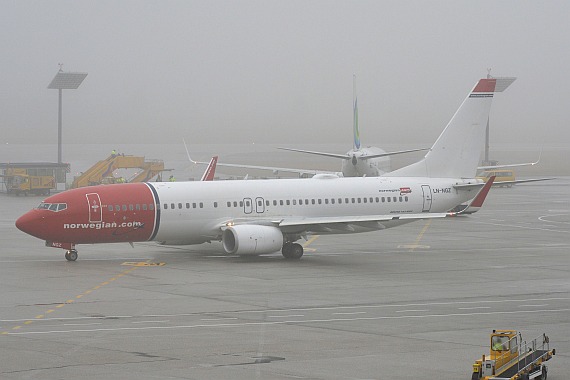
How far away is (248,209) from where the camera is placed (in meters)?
48.4

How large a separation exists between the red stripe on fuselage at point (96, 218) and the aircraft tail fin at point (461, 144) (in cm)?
1479

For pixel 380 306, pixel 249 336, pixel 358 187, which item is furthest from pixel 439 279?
pixel 249 336

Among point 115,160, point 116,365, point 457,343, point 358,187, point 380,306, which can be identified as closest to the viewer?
point 116,365

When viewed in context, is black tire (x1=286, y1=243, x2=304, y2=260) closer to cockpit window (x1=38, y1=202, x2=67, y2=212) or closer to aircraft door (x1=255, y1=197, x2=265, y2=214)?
aircraft door (x1=255, y1=197, x2=265, y2=214)

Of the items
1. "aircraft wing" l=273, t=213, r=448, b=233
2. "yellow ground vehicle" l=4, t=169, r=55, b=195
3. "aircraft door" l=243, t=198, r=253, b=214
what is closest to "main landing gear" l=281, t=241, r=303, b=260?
"aircraft wing" l=273, t=213, r=448, b=233

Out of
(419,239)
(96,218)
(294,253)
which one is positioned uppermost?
(96,218)

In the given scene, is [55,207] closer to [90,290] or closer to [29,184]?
[90,290]

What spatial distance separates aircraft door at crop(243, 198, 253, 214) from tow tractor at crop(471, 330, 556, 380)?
86.2 feet

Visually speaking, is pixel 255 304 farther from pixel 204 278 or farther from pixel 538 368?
pixel 538 368

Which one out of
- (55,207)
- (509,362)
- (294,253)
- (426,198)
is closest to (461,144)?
(426,198)

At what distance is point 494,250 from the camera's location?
51.7 metres

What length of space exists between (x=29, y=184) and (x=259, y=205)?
55.5m

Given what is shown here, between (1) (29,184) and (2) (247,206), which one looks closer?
(2) (247,206)

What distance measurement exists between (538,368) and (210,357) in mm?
7883
